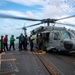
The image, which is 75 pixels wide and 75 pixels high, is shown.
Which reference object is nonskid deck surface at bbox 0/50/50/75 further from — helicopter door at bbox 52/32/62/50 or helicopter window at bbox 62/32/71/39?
helicopter window at bbox 62/32/71/39

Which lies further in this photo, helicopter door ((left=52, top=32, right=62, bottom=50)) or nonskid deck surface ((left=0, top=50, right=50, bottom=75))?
helicopter door ((left=52, top=32, right=62, bottom=50))

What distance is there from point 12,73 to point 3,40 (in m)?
13.5

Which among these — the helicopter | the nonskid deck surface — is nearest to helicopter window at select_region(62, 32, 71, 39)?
the helicopter

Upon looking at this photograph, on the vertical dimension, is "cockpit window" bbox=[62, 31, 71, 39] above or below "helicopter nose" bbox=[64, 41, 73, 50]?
above

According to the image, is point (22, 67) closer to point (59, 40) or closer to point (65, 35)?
point (59, 40)

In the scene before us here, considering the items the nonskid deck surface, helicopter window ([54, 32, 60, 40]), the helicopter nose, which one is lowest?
the nonskid deck surface

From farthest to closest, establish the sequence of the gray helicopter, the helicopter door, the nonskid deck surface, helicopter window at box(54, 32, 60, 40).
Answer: helicopter window at box(54, 32, 60, 40) < the helicopter door < the gray helicopter < the nonskid deck surface

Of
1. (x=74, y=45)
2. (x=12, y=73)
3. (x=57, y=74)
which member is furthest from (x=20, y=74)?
(x=74, y=45)

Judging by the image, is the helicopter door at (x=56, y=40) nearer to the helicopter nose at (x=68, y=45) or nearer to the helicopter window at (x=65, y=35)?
the helicopter window at (x=65, y=35)

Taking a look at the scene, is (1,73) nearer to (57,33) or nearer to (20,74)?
(20,74)

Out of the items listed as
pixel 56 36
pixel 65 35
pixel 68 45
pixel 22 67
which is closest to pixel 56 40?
pixel 56 36

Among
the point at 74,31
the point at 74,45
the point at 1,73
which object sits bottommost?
the point at 1,73

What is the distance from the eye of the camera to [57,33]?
1897cm

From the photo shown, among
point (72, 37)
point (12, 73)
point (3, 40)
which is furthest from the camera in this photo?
point (3, 40)
